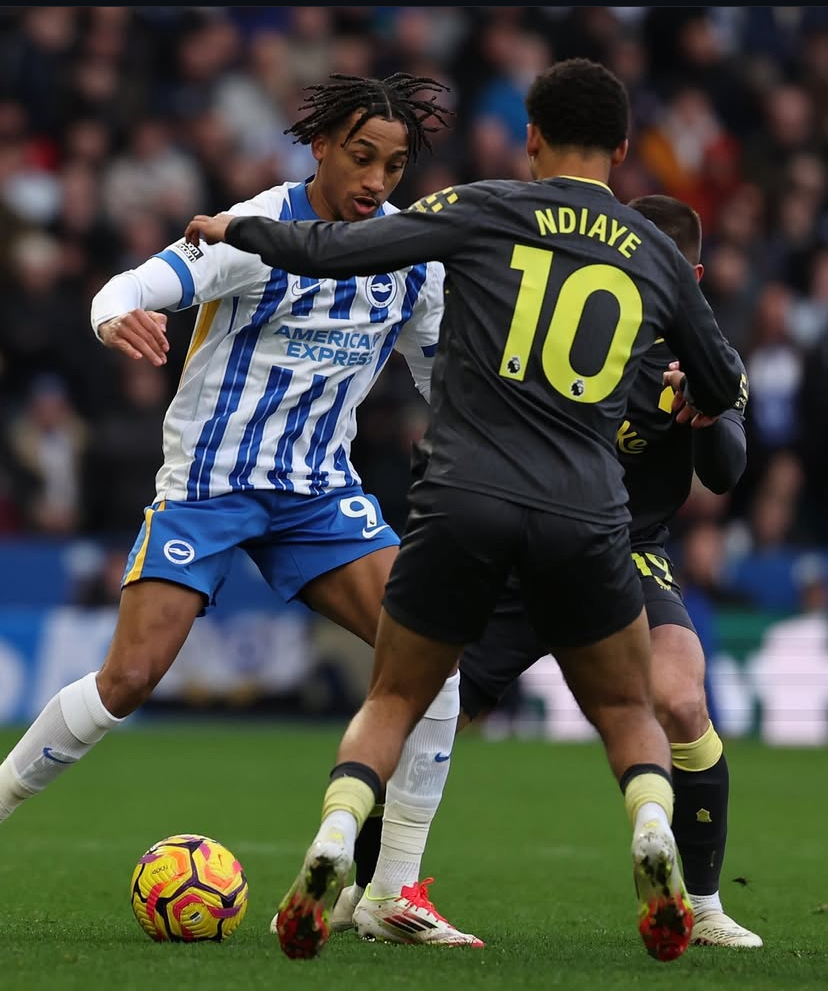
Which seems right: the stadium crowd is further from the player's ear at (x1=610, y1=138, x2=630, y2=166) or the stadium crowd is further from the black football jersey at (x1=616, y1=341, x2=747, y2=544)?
the player's ear at (x1=610, y1=138, x2=630, y2=166)

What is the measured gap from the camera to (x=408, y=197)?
1489 cm

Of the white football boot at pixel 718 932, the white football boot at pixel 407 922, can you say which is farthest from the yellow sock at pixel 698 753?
the white football boot at pixel 407 922

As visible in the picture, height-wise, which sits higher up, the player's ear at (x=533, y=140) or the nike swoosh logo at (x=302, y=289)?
the player's ear at (x=533, y=140)

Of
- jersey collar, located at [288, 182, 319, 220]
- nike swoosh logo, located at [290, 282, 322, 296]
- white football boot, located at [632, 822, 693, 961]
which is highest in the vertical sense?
jersey collar, located at [288, 182, 319, 220]

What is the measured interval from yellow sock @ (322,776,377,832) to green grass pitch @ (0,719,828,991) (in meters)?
0.38

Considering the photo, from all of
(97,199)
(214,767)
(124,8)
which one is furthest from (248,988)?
(124,8)

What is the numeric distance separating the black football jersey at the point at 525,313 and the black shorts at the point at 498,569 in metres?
0.05

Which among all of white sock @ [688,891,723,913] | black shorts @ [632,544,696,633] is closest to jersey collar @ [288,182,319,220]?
black shorts @ [632,544,696,633]

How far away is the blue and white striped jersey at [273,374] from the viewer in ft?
18.0

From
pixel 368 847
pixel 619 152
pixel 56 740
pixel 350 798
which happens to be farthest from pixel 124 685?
pixel 619 152

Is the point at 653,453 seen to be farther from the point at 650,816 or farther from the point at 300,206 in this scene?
the point at 650,816

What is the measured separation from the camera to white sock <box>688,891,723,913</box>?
5520mm

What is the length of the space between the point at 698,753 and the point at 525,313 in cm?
171

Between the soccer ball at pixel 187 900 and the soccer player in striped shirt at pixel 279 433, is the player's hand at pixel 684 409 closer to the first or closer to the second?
the soccer player in striped shirt at pixel 279 433
